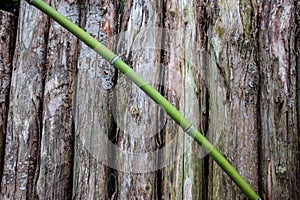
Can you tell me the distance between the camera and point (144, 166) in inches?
51.9

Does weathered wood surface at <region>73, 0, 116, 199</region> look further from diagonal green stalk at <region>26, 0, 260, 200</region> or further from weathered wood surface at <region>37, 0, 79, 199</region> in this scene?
diagonal green stalk at <region>26, 0, 260, 200</region>

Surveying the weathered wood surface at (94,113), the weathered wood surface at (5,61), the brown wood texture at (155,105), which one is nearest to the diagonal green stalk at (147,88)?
the brown wood texture at (155,105)

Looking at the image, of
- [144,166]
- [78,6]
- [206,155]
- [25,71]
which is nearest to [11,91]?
[25,71]

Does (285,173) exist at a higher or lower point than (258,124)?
lower

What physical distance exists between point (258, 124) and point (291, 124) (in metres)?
0.10

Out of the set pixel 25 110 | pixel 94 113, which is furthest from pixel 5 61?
pixel 94 113

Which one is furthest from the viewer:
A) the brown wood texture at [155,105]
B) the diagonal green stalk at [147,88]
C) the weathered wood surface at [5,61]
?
the weathered wood surface at [5,61]

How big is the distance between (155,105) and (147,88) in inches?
7.7

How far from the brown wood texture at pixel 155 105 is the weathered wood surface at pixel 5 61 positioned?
0.12 feet

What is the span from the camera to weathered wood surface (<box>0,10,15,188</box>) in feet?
5.05

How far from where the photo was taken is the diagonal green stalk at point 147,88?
1.15m

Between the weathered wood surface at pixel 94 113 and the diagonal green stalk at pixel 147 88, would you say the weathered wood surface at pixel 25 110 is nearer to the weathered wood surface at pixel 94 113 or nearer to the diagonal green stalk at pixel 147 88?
the weathered wood surface at pixel 94 113

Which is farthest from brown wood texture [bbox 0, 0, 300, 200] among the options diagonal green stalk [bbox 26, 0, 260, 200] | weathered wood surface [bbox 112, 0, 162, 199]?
diagonal green stalk [bbox 26, 0, 260, 200]

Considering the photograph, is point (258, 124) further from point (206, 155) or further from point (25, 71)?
point (25, 71)
